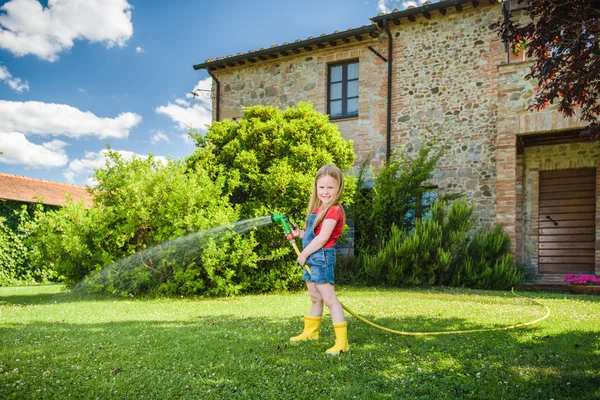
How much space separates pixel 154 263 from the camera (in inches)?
350

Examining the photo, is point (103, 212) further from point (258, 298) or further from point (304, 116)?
point (304, 116)

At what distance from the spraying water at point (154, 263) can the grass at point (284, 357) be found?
6.47 feet

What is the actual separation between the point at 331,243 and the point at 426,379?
1.36m

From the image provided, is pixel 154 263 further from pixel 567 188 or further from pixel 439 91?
pixel 567 188

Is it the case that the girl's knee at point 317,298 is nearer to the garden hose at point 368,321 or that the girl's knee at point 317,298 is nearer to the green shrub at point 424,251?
the garden hose at point 368,321

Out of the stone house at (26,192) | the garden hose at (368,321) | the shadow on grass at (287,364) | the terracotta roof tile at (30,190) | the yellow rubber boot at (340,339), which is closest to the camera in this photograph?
the shadow on grass at (287,364)

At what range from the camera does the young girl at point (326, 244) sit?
13.2 feet

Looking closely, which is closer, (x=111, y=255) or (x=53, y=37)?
(x=111, y=255)

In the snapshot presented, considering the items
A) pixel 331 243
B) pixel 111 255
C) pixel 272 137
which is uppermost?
pixel 272 137

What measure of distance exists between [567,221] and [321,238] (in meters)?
10.9

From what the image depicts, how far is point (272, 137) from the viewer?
33.5 feet

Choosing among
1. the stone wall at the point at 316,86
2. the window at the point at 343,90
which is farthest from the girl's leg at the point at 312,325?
the window at the point at 343,90

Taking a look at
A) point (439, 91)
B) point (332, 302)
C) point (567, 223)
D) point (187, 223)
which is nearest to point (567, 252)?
point (567, 223)

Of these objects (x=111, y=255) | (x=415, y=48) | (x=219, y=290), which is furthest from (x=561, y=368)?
(x=415, y=48)
